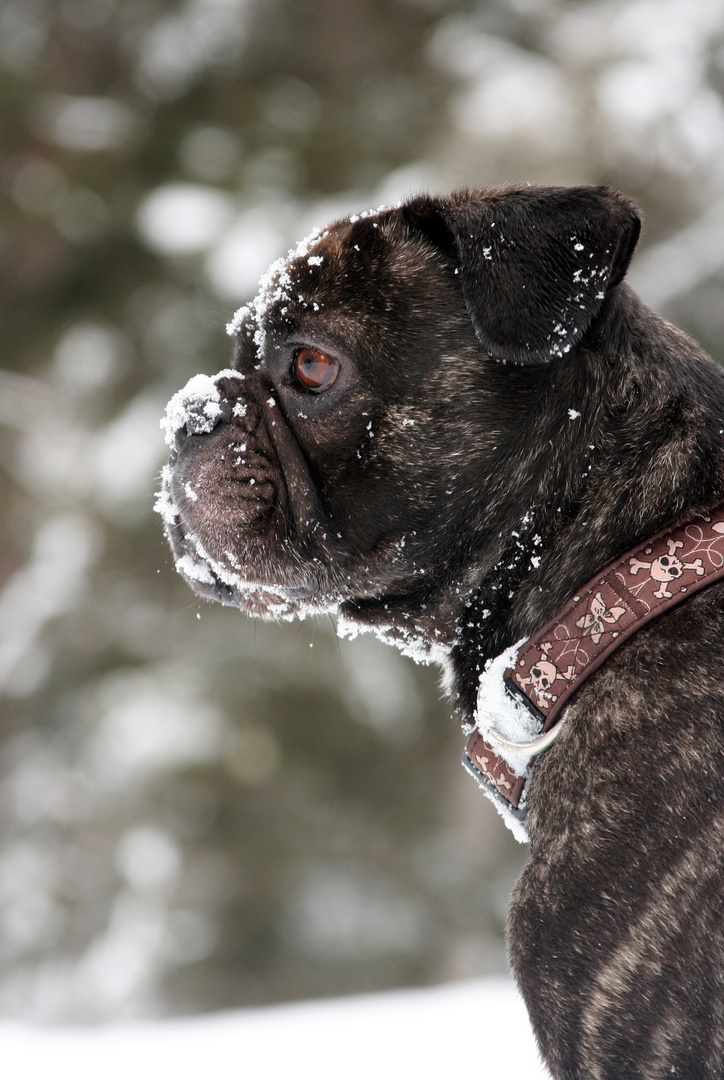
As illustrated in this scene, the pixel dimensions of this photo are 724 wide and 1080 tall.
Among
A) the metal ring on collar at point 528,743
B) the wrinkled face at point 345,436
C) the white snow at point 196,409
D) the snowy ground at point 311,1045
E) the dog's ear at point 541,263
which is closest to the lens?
the metal ring on collar at point 528,743

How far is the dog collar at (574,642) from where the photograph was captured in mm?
2121

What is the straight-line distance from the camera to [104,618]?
776 centimetres

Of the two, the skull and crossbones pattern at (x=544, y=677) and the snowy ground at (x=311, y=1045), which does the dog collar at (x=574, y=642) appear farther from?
the snowy ground at (x=311, y=1045)

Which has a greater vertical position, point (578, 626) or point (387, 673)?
point (387, 673)

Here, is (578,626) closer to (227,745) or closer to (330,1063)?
(330,1063)

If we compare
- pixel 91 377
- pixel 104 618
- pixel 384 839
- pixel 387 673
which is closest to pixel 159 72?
pixel 91 377

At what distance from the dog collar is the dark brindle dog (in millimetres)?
34

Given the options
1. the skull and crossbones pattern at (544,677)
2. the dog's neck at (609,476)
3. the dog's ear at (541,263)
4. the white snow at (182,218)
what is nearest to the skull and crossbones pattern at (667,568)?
the dog's neck at (609,476)

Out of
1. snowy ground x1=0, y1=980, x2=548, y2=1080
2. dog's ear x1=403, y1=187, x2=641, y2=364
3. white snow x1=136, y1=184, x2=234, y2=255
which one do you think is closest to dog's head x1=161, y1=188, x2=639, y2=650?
dog's ear x1=403, y1=187, x2=641, y2=364

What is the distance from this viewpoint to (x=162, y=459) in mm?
7391

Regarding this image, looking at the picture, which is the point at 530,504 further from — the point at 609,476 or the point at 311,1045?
the point at 311,1045

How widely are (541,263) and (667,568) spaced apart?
0.83 m

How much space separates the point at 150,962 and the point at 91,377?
4.67 meters

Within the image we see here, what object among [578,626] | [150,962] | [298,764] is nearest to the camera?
[578,626]
